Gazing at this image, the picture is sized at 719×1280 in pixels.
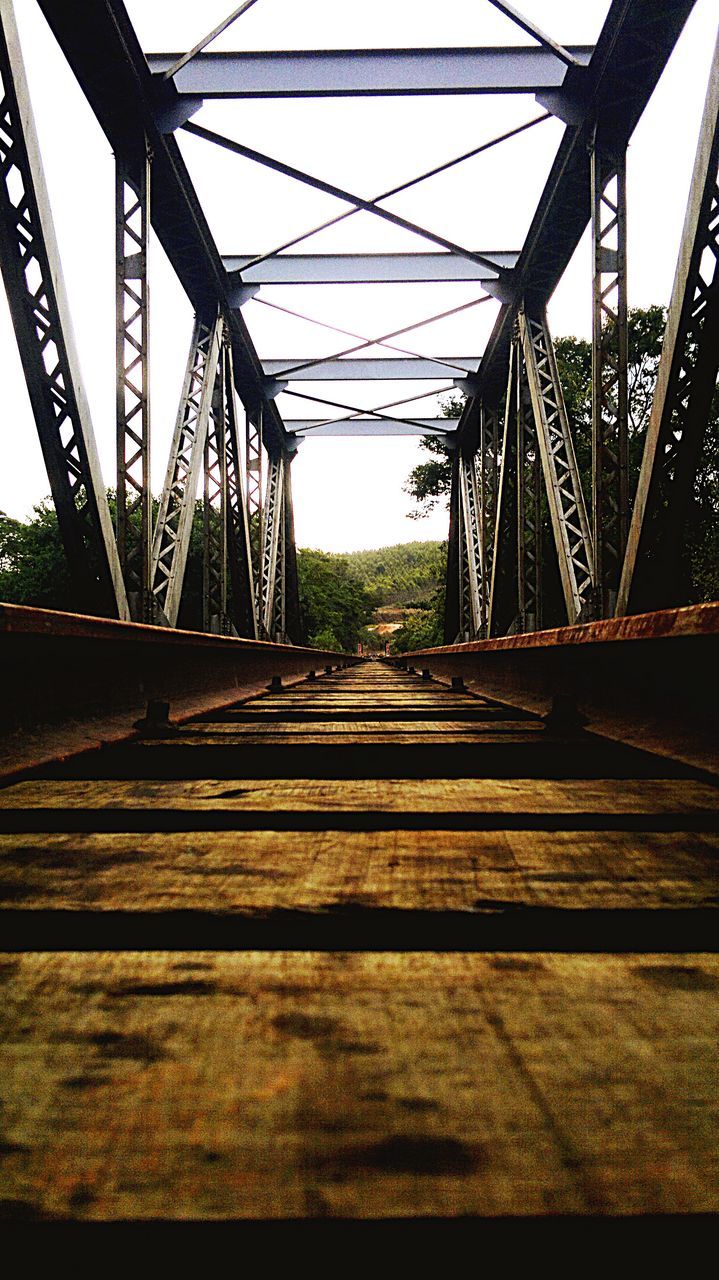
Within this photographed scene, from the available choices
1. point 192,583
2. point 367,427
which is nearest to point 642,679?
point 367,427

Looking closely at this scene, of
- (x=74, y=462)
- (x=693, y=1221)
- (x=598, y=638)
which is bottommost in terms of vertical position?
(x=693, y=1221)

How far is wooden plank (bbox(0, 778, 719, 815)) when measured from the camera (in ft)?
4.78

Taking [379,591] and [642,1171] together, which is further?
[379,591]

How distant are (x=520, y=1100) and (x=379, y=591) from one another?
327ft

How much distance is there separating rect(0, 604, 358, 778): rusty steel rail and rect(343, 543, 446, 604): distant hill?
9244 centimetres

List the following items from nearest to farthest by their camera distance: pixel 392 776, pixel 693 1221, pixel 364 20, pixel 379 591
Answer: pixel 693 1221 → pixel 392 776 → pixel 364 20 → pixel 379 591

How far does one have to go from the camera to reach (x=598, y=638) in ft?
8.96

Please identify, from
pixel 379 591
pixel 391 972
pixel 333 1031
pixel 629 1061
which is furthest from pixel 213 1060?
pixel 379 591

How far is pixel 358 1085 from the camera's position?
0.58 metres

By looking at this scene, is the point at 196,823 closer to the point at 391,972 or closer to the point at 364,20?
the point at 391,972

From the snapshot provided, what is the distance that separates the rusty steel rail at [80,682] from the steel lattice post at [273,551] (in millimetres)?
12300

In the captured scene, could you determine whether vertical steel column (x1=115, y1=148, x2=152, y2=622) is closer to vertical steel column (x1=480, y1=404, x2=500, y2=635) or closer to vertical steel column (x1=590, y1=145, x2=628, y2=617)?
vertical steel column (x1=590, y1=145, x2=628, y2=617)

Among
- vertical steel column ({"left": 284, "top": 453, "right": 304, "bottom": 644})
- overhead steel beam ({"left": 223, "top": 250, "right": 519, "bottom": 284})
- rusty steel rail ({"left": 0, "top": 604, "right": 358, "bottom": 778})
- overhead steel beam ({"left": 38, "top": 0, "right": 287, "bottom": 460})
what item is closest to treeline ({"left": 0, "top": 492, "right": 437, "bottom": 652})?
rusty steel rail ({"left": 0, "top": 604, "right": 358, "bottom": 778})

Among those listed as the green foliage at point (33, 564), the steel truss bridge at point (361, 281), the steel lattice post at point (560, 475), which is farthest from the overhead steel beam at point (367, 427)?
the green foliage at point (33, 564)
